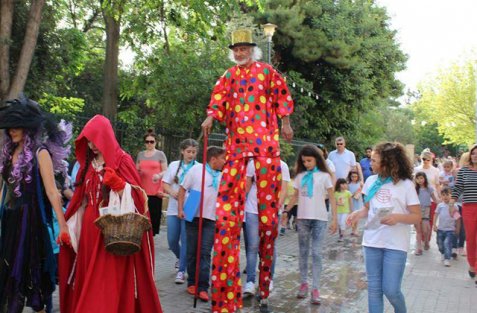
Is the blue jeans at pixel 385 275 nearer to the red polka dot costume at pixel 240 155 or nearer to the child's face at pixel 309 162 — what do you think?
the red polka dot costume at pixel 240 155

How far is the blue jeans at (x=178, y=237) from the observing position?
696 centimetres

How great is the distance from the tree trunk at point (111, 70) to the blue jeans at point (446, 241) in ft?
29.6

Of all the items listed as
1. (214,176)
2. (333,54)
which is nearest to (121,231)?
(214,176)

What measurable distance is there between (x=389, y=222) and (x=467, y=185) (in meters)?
4.08

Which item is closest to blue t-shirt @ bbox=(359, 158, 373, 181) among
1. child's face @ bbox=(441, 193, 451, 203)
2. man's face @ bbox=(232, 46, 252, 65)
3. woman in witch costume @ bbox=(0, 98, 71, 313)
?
child's face @ bbox=(441, 193, 451, 203)

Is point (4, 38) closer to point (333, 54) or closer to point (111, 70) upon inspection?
point (111, 70)

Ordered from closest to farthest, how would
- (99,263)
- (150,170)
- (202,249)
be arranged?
1. (99,263)
2. (202,249)
3. (150,170)

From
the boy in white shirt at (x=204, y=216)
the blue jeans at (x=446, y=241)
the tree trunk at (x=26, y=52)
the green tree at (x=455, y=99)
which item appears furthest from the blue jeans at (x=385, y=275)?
the green tree at (x=455, y=99)

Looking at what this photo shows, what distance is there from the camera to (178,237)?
7.30m

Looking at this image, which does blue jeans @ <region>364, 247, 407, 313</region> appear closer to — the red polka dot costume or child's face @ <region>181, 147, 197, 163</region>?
the red polka dot costume

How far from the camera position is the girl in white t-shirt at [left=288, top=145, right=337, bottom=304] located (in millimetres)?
6453

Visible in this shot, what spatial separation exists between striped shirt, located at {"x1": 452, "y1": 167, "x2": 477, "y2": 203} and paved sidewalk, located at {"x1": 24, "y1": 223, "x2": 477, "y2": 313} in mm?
1186

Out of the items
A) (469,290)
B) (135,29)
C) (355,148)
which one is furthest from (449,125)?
(469,290)

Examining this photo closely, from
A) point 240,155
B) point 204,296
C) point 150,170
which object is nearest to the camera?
point 240,155
